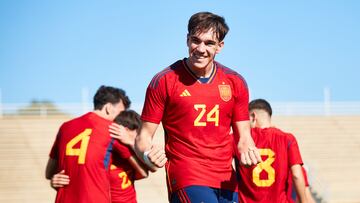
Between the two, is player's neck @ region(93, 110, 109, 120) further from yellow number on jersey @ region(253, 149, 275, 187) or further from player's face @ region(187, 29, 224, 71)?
player's face @ region(187, 29, 224, 71)

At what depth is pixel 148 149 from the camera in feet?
17.7

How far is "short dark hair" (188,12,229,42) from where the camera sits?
18.5 ft

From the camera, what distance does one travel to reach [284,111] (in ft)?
103

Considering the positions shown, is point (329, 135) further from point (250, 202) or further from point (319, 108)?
A: point (250, 202)

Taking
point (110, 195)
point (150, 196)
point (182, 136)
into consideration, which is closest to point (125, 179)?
point (110, 195)

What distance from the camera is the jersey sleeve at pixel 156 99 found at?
5.64 m

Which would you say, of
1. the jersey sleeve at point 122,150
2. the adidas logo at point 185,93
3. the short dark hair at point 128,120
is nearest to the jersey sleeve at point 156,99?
the adidas logo at point 185,93

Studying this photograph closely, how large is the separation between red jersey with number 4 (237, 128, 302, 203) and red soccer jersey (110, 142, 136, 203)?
1.17 m

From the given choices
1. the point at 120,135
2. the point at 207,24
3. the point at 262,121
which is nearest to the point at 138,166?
the point at 120,135

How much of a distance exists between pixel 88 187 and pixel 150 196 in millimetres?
14647

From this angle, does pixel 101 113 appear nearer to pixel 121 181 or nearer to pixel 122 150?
pixel 122 150

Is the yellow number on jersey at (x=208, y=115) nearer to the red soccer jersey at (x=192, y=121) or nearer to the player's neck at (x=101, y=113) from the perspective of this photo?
the red soccer jersey at (x=192, y=121)

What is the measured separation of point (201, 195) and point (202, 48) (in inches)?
42.6

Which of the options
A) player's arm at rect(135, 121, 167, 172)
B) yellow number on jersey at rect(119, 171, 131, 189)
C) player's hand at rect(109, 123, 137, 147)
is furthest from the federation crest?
yellow number on jersey at rect(119, 171, 131, 189)
